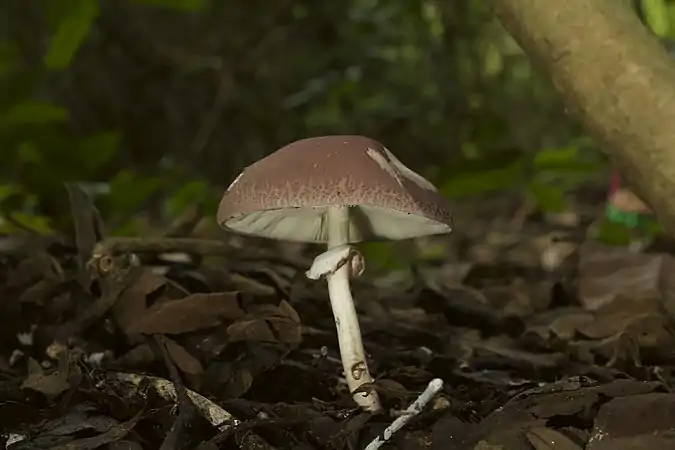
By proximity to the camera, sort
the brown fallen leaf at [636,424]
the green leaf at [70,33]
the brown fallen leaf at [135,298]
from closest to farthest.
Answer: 1. the brown fallen leaf at [636,424]
2. the brown fallen leaf at [135,298]
3. the green leaf at [70,33]

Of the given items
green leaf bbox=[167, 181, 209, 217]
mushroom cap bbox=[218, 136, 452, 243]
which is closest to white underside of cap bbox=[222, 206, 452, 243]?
mushroom cap bbox=[218, 136, 452, 243]

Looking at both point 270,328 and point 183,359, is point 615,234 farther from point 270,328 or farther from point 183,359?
point 183,359

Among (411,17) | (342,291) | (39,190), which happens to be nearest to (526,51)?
(342,291)

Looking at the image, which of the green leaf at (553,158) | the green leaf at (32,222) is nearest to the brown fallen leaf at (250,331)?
the green leaf at (32,222)

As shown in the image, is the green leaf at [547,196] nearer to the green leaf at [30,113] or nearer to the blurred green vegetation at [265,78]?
the blurred green vegetation at [265,78]

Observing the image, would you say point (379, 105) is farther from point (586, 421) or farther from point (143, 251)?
point (586, 421)

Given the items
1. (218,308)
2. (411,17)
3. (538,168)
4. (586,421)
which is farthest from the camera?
(411,17)

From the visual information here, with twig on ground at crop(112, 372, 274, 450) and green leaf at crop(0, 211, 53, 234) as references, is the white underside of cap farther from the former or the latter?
green leaf at crop(0, 211, 53, 234)

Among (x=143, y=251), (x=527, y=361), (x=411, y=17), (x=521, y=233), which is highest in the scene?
(x=411, y=17)
